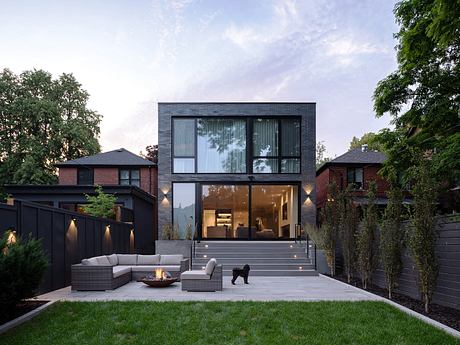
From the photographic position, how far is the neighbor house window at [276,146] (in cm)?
1909

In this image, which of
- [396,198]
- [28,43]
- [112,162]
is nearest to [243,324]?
[396,198]

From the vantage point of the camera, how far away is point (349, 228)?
36.4ft

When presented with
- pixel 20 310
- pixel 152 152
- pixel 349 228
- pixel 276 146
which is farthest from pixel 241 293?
pixel 152 152

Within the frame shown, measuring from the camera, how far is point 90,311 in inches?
275

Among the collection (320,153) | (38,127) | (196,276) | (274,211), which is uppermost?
(38,127)

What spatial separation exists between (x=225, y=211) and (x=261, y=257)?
15.5 feet

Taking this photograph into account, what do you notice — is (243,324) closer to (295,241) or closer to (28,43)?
(295,241)

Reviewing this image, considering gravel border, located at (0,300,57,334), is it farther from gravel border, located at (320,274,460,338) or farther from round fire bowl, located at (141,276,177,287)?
gravel border, located at (320,274,460,338)

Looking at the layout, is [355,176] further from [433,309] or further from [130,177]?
[433,309]

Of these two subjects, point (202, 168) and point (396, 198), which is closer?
point (396, 198)

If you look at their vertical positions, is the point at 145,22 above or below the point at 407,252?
above

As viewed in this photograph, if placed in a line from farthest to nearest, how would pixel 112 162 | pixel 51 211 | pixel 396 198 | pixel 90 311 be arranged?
pixel 112 162, pixel 51 211, pixel 396 198, pixel 90 311

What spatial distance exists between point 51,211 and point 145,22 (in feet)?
29.4

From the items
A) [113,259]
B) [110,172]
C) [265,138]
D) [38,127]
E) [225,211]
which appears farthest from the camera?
[38,127]
